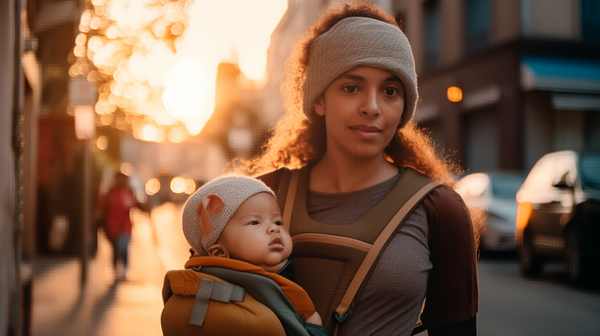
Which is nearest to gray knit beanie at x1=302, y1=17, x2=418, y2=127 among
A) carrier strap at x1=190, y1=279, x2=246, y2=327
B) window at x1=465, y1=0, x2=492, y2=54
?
carrier strap at x1=190, y1=279, x2=246, y2=327

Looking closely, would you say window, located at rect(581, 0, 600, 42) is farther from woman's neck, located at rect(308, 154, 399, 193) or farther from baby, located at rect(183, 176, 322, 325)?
baby, located at rect(183, 176, 322, 325)

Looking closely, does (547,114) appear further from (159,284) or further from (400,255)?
(400,255)

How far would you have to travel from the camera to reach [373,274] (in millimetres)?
1826

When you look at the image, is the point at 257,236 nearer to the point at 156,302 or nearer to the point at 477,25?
the point at 156,302

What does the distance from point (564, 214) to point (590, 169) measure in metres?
0.68

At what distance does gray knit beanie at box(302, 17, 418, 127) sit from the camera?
1926mm

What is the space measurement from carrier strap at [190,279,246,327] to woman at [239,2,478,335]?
9.6 inches

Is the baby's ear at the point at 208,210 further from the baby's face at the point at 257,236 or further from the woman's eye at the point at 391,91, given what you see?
the woman's eye at the point at 391,91

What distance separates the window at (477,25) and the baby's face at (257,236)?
2013cm

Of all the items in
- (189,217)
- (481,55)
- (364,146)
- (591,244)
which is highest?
(481,55)

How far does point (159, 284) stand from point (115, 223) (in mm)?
1809

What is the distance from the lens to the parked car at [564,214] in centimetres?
844

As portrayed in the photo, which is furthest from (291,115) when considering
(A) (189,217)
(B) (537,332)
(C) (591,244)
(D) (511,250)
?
(D) (511,250)

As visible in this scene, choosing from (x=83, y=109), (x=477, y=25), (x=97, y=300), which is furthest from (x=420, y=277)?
(x=477, y=25)
